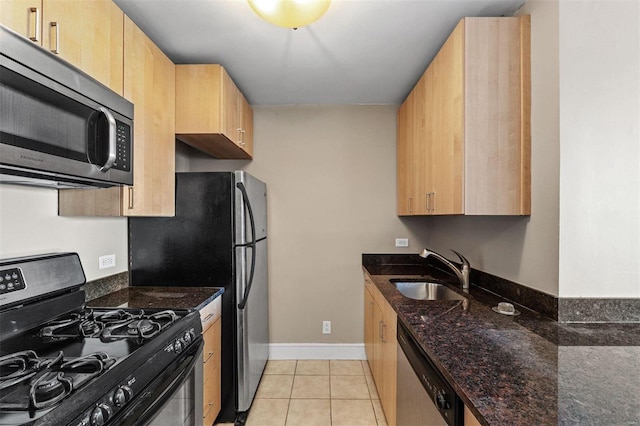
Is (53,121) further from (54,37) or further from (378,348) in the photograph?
(378,348)

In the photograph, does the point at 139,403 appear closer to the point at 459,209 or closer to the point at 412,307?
the point at 412,307

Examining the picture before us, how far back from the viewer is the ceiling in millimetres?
1637

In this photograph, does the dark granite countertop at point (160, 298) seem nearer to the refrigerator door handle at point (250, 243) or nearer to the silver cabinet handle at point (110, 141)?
the refrigerator door handle at point (250, 243)

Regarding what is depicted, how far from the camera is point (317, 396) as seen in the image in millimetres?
2447

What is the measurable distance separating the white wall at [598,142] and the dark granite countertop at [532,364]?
1.02 feet

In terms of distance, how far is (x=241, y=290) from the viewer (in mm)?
2150

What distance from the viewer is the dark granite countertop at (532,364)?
29.3 inches

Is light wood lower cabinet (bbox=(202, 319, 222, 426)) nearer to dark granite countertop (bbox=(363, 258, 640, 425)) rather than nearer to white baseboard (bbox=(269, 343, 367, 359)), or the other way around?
white baseboard (bbox=(269, 343, 367, 359))

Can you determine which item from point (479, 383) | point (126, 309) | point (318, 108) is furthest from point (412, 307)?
point (318, 108)

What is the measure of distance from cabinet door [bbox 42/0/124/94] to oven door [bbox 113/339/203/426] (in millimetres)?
1311

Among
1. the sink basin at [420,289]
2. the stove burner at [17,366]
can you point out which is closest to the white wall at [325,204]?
the sink basin at [420,289]

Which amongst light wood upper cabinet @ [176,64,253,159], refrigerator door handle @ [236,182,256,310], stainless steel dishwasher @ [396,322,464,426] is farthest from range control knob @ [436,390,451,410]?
light wood upper cabinet @ [176,64,253,159]

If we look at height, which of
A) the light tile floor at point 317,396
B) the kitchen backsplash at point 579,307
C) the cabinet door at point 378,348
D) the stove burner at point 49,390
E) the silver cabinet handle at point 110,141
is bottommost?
the light tile floor at point 317,396

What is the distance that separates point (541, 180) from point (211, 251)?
1.95 m
